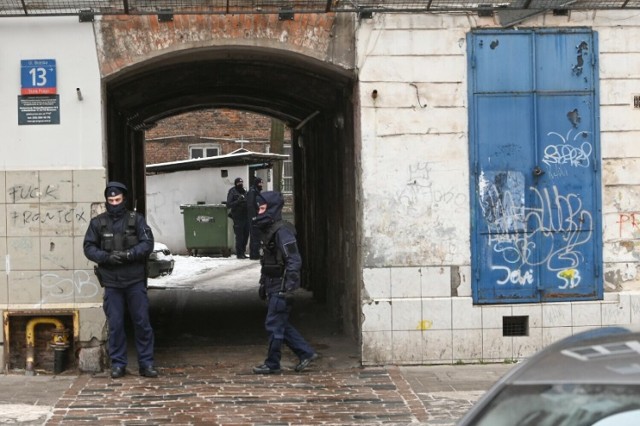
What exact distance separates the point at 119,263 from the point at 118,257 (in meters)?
0.07

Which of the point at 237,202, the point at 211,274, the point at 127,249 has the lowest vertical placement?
the point at 211,274

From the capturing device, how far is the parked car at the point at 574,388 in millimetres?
3010

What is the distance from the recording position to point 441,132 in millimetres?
10648

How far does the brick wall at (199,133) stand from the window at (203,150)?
5.5 inches

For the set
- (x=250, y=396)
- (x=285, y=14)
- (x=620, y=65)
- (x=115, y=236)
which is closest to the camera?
(x=250, y=396)

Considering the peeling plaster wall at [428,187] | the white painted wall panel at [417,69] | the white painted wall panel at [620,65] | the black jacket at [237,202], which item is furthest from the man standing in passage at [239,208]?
the white painted wall panel at [620,65]

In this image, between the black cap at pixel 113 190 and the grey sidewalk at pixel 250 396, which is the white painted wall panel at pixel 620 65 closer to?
the grey sidewalk at pixel 250 396

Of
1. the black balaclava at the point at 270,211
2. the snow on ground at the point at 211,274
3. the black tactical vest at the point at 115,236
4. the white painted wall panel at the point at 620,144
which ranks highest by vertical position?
the white painted wall panel at the point at 620,144

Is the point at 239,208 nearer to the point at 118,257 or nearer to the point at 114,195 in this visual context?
the point at 114,195

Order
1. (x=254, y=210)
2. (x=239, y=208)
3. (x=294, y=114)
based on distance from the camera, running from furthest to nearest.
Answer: (x=239, y=208)
(x=254, y=210)
(x=294, y=114)

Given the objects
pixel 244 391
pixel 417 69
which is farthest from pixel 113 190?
pixel 417 69

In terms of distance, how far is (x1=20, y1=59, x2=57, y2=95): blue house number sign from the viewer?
10.3m

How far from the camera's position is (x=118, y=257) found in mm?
9828

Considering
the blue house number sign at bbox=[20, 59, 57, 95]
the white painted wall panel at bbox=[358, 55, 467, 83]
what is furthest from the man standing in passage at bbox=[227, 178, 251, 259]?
the blue house number sign at bbox=[20, 59, 57, 95]
